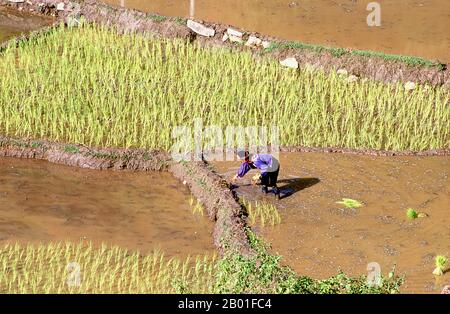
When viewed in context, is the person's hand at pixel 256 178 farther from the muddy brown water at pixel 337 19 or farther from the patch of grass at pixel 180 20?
the patch of grass at pixel 180 20

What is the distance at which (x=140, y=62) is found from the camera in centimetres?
1218

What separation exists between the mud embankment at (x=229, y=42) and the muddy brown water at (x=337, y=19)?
44 centimetres

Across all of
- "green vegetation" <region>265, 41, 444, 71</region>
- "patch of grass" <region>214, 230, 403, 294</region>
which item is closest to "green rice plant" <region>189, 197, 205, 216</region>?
"patch of grass" <region>214, 230, 403, 294</region>

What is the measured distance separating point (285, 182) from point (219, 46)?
3875 mm

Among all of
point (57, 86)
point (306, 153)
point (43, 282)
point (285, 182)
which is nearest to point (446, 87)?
point (306, 153)

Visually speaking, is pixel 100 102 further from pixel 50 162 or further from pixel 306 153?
pixel 306 153

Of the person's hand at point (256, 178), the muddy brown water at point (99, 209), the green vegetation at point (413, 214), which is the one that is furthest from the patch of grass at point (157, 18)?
the green vegetation at point (413, 214)

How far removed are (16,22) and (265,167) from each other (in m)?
6.35

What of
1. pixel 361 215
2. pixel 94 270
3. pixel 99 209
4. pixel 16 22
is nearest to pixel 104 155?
pixel 99 209

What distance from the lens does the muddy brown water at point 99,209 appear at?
8.31 meters

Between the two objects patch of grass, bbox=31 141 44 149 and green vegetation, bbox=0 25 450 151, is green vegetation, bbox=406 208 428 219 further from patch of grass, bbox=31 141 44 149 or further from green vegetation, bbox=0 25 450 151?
patch of grass, bbox=31 141 44 149

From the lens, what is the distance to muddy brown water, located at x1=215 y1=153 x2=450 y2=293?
795 centimetres

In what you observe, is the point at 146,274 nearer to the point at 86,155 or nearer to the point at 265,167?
the point at 265,167
